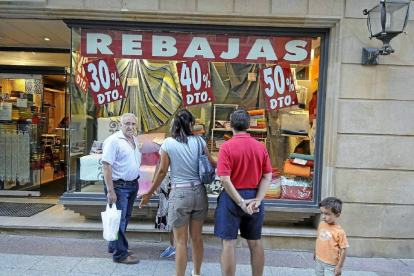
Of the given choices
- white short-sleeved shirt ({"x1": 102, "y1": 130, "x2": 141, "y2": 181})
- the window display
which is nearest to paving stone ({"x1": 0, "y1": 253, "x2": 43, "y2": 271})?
the window display

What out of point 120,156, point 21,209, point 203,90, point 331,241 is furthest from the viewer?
point 21,209

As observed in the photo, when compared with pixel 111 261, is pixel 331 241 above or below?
above

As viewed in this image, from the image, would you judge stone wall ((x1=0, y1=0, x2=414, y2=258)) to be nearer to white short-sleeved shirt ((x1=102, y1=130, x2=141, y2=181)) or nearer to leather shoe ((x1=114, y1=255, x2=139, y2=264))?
white short-sleeved shirt ((x1=102, y1=130, x2=141, y2=181))

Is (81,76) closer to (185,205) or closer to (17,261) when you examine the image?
(17,261)

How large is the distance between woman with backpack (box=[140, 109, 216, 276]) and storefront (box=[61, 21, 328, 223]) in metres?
1.67

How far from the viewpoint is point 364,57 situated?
458cm

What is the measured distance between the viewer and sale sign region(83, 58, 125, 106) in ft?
17.3

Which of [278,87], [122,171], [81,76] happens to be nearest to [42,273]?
[122,171]

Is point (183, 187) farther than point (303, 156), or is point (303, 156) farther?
point (303, 156)

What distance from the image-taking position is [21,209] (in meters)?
5.81

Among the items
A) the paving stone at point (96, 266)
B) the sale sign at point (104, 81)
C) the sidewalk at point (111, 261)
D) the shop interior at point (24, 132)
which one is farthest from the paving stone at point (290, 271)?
the shop interior at point (24, 132)

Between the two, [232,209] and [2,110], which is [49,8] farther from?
[232,209]

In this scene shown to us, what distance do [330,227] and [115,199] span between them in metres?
2.38

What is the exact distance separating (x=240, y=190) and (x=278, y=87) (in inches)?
107
